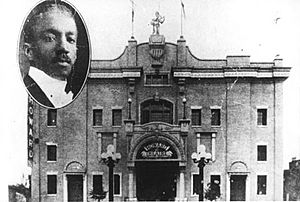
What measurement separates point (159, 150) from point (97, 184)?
1467mm

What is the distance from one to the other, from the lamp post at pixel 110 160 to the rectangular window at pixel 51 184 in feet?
3.77

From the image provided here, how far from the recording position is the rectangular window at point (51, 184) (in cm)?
968

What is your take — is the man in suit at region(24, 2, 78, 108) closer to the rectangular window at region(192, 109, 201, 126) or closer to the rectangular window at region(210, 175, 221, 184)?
the rectangular window at region(192, 109, 201, 126)

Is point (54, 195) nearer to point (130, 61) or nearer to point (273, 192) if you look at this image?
point (130, 61)

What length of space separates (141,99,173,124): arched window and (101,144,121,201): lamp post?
2.88ft

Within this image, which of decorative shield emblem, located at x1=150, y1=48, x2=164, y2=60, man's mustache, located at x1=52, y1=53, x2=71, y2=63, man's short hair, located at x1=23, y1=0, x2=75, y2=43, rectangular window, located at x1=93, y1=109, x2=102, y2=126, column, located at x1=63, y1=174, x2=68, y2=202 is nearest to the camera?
man's short hair, located at x1=23, y1=0, x2=75, y2=43

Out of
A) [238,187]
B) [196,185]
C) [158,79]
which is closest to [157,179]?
[196,185]

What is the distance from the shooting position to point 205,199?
9562 mm

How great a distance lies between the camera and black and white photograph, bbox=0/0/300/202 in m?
9.33

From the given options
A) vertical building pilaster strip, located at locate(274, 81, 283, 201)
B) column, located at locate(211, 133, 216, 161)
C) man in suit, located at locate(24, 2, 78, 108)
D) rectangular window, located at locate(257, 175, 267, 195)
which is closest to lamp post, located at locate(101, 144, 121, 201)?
man in suit, located at locate(24, 2, 78, 108)

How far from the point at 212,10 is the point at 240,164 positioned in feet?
10.5

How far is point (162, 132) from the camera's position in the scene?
31.4 ft

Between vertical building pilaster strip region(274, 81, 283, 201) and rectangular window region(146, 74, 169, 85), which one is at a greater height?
rectangular window region(146, 74, 169, 85)

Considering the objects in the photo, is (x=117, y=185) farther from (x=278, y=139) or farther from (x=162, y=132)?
(x=278, y=139)
